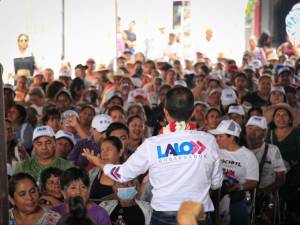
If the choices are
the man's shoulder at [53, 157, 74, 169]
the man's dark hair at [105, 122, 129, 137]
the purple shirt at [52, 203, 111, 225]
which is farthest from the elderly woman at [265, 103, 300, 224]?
the purple shirt at [52, 203, 111, 225]

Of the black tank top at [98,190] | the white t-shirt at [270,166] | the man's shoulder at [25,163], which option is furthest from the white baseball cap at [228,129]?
the man's shoulder at [25,163]

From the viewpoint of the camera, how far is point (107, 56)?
1839 centimetres

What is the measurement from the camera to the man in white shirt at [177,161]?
473cm

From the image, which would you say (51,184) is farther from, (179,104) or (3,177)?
(3,177)

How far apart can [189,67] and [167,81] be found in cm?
473

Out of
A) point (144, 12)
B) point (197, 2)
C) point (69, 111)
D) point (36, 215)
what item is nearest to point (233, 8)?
point (197, 2)

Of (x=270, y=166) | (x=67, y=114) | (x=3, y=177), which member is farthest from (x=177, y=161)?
(x=67, y=114)

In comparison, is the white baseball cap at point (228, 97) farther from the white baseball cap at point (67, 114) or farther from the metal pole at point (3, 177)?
the metal pole at point (3, 177)

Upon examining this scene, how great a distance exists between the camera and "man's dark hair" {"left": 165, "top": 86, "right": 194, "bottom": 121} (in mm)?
4809

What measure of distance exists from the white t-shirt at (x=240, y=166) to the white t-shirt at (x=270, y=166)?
72cm

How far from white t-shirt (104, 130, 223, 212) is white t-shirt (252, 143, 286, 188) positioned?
2.82 meters

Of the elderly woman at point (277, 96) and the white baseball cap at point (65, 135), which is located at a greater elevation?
the elderly woman at point (277, 96)

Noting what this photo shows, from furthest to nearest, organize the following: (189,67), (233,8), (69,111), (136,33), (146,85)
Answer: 1. (233,8)
2. (136,33)
3. (189,67)
4. (146,85)
5. (69,111)

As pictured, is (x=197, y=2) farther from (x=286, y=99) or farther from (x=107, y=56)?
(x=286, y=99)
